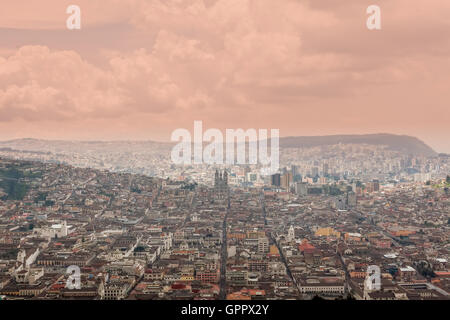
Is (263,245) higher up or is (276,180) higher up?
(276,180)

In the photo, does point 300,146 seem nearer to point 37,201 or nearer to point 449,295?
point 37,201

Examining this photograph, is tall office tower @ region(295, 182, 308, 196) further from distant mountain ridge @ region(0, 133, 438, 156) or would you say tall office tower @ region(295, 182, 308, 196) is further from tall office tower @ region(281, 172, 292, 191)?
distant mountain ridge @ region(0, 133, 438, 156)

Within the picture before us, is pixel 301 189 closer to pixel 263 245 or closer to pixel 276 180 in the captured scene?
pixel 276 180

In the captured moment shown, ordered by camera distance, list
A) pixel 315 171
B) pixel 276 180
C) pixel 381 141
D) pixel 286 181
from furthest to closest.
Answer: pixel 381 141
pixel 315 171
pixel 276 180
pixel 286 181

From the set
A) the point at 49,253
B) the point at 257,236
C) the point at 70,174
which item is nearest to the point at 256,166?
the point at 70,174

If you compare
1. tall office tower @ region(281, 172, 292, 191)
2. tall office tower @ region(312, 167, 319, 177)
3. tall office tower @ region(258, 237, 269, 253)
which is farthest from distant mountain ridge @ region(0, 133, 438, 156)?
tall office tower @ region(258, 237, 269, 253)

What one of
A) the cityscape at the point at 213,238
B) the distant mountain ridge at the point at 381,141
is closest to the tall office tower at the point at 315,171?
the cityscape at the point at 213,238

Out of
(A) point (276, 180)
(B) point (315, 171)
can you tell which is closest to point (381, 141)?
(B) point (315, 171)

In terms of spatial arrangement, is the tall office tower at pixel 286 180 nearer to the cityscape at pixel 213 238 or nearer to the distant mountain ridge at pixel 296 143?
the cityscape at pixel 213 238
